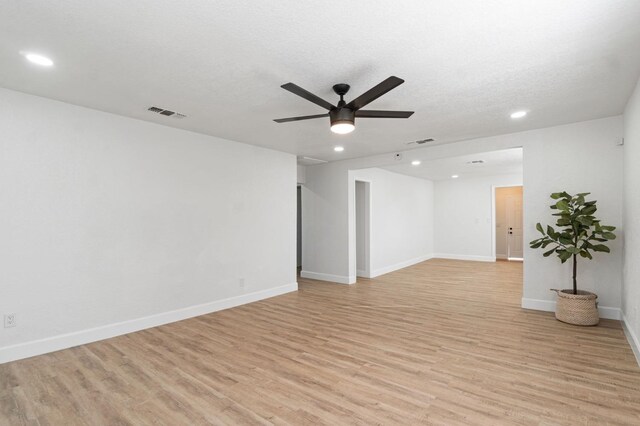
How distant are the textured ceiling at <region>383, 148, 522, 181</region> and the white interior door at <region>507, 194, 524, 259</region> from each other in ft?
5.08

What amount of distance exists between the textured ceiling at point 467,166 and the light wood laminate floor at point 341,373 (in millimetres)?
3032

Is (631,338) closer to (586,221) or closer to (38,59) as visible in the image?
(586,221)

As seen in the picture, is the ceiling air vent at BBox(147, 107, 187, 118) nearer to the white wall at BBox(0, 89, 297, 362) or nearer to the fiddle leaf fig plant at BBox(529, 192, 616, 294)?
the white wall at BBox(0, 89, 297, 362)

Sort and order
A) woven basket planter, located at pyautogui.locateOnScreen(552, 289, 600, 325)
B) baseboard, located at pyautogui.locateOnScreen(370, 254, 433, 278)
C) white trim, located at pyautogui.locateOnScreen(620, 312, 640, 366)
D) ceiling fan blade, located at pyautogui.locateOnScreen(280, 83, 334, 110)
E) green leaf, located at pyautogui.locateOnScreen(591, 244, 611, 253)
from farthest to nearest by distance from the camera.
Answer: baseboard, located at pyautogui.locateOnScreen(370, 254, 433, 278)
woven basket planter, located at pyautogui.locateOnScreen(552, 289, 600, 325)
green leaf, located at pyautogui.locateOnScreen(591, 244, 611, 253)
white trim, located at pyautogui.locateOnScreen(620, 312, 640, 366)
ceiling fan blade, located at pyautogui.locateOnScreen(280, 83, 334, 110)

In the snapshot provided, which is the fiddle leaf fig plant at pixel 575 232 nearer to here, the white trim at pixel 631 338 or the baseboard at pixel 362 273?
the white trim at pixel 631 338

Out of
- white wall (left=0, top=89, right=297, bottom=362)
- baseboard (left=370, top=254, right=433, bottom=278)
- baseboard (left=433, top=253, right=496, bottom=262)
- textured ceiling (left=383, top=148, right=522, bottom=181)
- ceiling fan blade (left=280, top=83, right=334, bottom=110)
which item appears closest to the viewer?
ceiling fan blade (left=280, top=83, right=334, bottom=110)

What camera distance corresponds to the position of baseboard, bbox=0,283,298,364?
3133mm

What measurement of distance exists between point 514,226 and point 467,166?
3.72 m

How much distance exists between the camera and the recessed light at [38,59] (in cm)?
246

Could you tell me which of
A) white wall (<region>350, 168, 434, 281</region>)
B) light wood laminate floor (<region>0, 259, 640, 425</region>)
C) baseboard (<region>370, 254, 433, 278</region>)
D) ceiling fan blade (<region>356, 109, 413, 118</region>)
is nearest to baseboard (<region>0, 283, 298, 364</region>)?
light wood laminate floor (<region>0, 259, 640, 425</region>)

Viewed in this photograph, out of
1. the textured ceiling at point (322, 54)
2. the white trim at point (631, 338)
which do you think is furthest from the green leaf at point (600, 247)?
the textured ceiling at point (322, 54)

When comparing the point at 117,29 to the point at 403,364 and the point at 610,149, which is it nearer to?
the point at 403,364

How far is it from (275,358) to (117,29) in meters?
2.91

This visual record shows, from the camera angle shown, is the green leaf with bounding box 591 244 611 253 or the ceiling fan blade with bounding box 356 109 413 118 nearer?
the ceiling fan blade with bounding box 356 109 413 118
